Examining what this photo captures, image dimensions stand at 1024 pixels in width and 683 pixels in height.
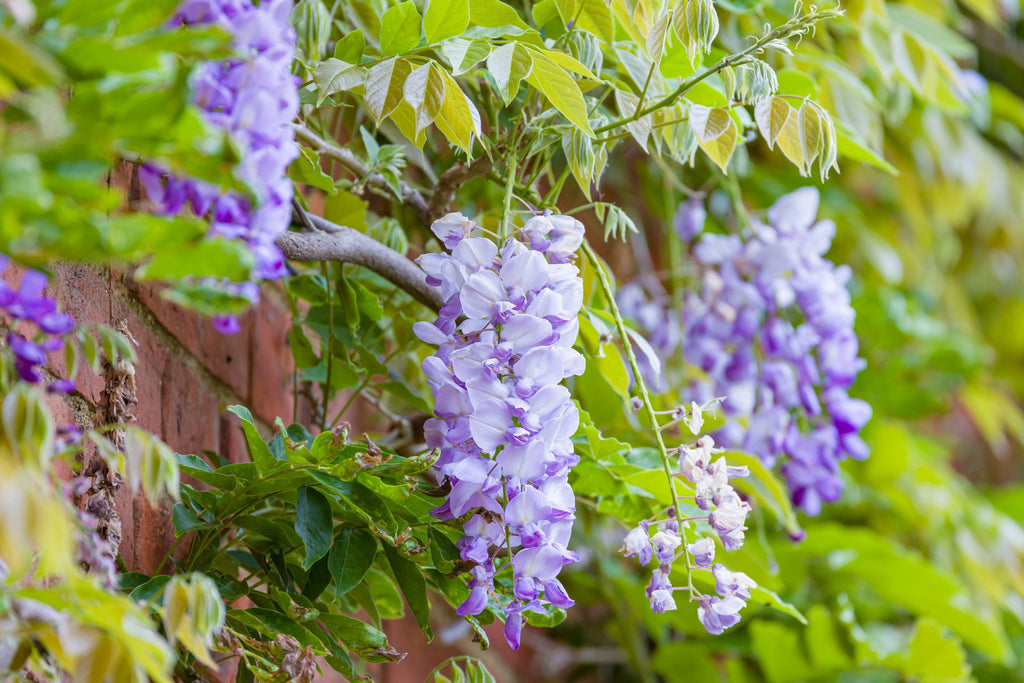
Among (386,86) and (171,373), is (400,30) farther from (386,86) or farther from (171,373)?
(171,373)

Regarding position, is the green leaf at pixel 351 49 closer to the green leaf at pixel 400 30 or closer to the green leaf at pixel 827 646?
the green leaf at pixel 400 30

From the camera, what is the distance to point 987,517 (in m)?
1.40

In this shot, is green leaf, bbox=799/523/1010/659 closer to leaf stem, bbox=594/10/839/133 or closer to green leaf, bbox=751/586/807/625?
green leaf, bbox=751/586/807/625

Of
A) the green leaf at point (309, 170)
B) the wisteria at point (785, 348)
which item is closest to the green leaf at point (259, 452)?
the green leaf at point (309, 170)

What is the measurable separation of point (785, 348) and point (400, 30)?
50 centimetres

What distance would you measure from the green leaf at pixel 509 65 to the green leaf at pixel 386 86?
43mm

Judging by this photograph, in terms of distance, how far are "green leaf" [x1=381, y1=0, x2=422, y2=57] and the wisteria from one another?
0.46 metres

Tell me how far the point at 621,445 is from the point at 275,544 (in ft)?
0.65

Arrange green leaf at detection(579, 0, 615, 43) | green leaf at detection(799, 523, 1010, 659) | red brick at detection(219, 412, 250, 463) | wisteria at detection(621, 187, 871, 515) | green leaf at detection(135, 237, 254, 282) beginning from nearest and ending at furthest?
1. green leaf at detection(135, 237, 254, 282)
2. green leaf at detection(579, 0, 615, 43)
3. red brick at detection(219, 412, 250, 463)
4. wisteria at detection(621, 187, 871, 515)
5. green leaf at detection(799, 523, 1010, 659)

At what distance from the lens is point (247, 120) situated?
306mm

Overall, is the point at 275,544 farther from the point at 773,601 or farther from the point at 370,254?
the point at 773,601

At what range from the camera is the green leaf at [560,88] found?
0.46 meters

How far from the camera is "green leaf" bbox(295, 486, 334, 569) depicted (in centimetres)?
44

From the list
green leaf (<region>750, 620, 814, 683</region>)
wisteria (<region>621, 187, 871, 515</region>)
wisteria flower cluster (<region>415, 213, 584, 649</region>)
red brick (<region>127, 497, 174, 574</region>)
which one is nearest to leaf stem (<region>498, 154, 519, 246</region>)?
wisteria flower cluster (<region>415, 213, 584, 649</region>)
